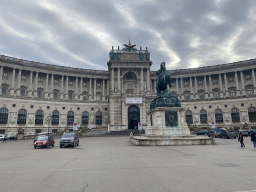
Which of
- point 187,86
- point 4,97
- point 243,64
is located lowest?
point 4,97

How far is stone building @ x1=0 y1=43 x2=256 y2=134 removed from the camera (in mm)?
56906

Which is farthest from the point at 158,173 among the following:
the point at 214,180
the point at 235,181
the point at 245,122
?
the point at 245,122

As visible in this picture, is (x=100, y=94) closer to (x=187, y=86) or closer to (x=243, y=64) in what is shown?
(x=187, y=86)

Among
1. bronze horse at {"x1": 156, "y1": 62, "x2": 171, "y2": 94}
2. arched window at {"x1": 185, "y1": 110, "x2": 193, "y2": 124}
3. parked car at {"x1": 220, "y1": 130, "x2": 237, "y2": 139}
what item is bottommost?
parked car at {"x1": 220, "y1": 130, "x2": 237, "y2": 139}

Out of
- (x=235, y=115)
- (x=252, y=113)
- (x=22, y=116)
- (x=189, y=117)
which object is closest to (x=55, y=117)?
(x=22, y=116)

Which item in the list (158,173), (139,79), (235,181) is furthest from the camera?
(139,79)

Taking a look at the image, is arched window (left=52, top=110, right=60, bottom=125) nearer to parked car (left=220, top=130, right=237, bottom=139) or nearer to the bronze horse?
the bronze horse

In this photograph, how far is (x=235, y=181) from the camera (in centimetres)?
633

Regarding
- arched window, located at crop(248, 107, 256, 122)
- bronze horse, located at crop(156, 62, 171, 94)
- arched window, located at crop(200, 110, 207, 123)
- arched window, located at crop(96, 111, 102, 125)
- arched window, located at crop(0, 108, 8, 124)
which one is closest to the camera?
bronze horse, located at crop(156, 62, 171, 94)

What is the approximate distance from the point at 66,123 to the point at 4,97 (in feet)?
64.4

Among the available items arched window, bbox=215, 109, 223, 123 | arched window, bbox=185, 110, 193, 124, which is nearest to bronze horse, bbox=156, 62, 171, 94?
arched window, bbox=185, 110, 193, 124

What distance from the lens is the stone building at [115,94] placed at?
5691 centimetres

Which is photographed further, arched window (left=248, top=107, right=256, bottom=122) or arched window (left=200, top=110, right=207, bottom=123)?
arched window (left=200, top=110, right=207, bottom=123)

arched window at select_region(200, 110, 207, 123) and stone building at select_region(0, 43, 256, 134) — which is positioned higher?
stone building at select_region(0, 43, 256, 134)
